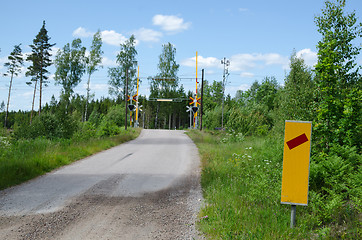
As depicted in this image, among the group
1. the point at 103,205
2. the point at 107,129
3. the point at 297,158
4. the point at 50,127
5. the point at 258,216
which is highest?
the point at 297,158

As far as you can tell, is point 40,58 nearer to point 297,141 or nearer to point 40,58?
point 40,58

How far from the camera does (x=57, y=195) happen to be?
19.8ft

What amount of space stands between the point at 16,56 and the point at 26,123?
4002cm

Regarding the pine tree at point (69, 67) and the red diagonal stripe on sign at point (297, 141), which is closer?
the red diagonal stripe on sign at point (297, 141)

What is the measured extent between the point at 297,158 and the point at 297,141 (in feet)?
0.75

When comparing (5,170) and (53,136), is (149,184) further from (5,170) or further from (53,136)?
(53,136)

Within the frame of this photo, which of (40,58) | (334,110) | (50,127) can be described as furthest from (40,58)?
(334,110)

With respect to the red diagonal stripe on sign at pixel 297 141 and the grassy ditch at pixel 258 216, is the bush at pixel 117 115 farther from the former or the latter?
the red diagonal stripe on sign at pixel 297 141

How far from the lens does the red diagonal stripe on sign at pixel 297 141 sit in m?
3.73

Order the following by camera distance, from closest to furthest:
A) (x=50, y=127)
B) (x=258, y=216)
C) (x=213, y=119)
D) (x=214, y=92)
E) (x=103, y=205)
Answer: (x=258, y=216) < (x=103, y=205) < (x=50, y=127) < (x=213, y=119) < (x=214, y=92)

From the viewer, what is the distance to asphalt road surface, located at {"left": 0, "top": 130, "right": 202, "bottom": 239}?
4156mm

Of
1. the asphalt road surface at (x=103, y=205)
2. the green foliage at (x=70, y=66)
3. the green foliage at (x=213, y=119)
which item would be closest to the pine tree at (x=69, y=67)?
the green foliage at (x=70, y=66)

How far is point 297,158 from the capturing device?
3.73m

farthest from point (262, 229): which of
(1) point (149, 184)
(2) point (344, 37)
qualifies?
(2) point (344, 37)
